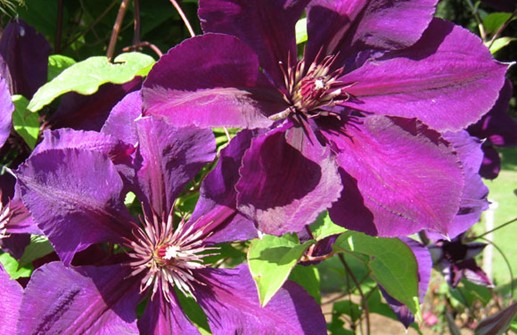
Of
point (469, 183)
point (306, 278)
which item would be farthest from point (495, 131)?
point (306, 278)

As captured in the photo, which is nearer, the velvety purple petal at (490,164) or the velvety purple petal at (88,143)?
the velvety purple petal at (88,143)

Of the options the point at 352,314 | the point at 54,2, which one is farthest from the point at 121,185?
the point at 352,314

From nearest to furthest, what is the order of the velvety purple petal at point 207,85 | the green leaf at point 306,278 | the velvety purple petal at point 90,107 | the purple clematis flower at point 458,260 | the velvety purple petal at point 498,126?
1. the velvety purple petal at point 207,85
2. the velvety purple petal at point 90,107
3. the green leaf at point 306,278
4. the velvety purple petal at point 498,126
5. the purple clematis flower at point 458,260

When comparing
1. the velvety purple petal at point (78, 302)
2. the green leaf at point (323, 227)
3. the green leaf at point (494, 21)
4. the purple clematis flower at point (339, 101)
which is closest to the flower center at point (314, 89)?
the purple clematis flower at point (339, 101)

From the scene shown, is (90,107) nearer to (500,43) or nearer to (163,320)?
(163,320)

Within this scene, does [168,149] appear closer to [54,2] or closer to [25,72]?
[25,72]

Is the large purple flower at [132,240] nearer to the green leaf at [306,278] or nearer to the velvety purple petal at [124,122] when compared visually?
the velvety purple petal at [124,122]

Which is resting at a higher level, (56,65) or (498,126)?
(56,65)
